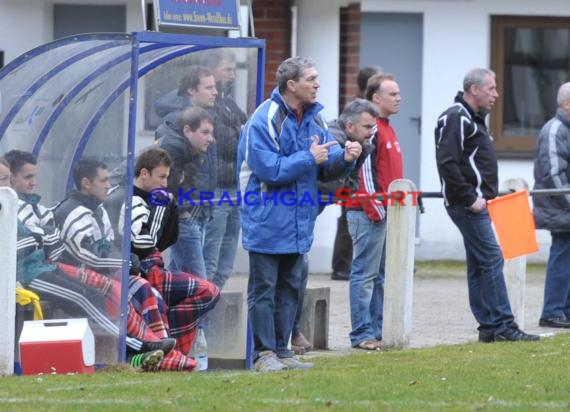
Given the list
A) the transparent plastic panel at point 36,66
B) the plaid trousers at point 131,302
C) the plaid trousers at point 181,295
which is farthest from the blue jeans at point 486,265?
the transparent plastic panel at point 36,66

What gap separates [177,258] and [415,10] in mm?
9084

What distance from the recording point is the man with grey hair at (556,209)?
42.3ft

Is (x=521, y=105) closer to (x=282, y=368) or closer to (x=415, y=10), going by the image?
(x=415, y=10)

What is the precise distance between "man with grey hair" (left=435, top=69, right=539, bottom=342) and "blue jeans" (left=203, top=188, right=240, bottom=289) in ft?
5.29

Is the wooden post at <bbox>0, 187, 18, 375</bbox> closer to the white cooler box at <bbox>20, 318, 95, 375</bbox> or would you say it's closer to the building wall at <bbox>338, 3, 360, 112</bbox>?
the white cooler box at <bbox>20, 318, 95, 375</bbox>

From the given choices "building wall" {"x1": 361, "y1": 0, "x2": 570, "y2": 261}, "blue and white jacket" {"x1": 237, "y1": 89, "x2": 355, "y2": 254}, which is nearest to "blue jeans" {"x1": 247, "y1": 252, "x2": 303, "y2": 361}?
"blue and white jacket" {"x1": 237, "y1": 89, "x2": 355, "y2": 254}

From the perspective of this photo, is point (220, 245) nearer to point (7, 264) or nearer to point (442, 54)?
point (7, 264)

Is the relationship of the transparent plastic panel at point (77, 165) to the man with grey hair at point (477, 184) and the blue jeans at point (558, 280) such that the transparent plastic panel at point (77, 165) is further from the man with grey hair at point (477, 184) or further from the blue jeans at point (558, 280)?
the blue jeans at point (558, 280)

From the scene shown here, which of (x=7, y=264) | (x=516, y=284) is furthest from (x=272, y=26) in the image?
(x=7, y=264)

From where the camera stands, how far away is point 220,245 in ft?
34.7

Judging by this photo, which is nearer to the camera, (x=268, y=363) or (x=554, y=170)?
(x=268, y=363)

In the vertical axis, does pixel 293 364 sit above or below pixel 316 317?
below

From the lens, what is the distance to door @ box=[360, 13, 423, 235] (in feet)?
62.1

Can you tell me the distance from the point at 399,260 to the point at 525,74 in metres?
8.84
